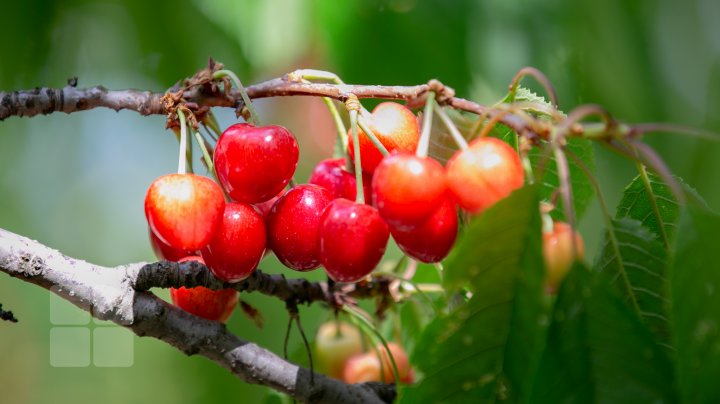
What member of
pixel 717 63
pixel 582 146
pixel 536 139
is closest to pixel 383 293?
pixel 582 146

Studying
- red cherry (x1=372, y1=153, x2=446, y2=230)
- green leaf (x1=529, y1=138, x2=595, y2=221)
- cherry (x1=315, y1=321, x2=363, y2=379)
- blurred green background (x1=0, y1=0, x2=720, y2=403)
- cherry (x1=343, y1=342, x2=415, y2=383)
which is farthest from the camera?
blurred green background (x1=0, y1=0, x2=720, y2=403)

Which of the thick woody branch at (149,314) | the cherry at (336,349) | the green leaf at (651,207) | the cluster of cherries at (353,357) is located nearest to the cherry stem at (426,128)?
the green leaf at (651,207)

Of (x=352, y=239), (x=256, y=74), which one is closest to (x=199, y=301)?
(x=352, y=239)

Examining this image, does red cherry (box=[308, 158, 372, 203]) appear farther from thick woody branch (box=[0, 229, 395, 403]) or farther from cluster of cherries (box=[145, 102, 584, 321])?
thick woody branch (box=[0, 229, 395, 403])

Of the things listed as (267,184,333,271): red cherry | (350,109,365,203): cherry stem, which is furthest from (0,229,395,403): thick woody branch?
(350,109,365,203): cherry stem

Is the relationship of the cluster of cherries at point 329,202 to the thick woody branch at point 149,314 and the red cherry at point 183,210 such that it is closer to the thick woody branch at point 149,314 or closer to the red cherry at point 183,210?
the red cherry at point 183,210

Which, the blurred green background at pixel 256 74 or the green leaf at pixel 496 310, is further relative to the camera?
the blurred green background at pixel 256 74
